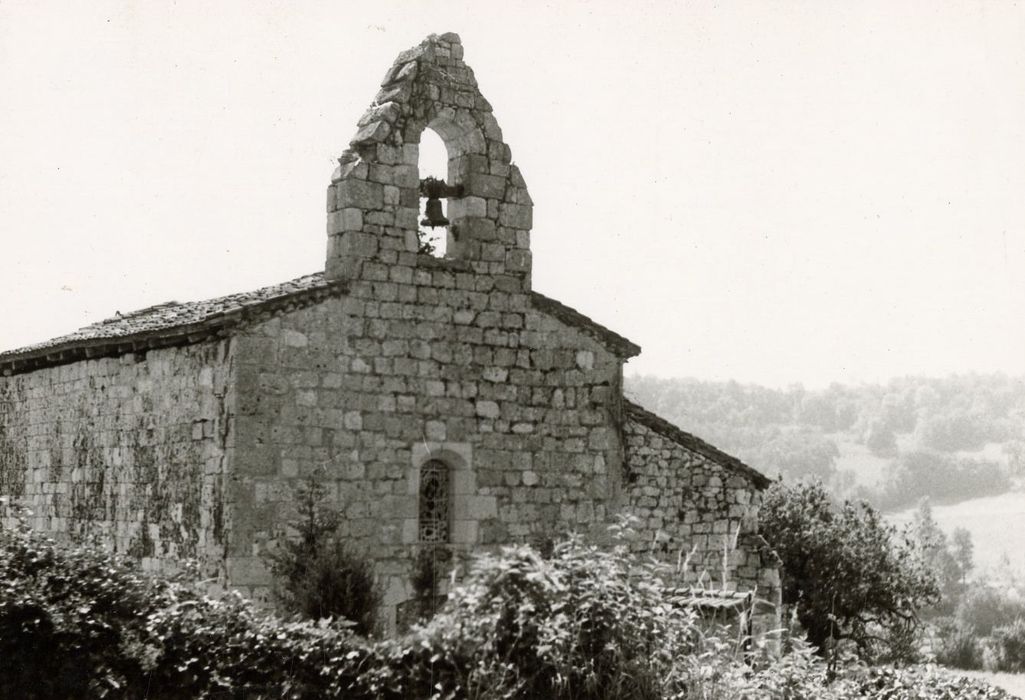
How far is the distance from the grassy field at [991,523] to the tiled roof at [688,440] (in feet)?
157

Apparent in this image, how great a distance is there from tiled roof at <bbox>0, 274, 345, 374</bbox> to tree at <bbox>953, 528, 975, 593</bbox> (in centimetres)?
4457

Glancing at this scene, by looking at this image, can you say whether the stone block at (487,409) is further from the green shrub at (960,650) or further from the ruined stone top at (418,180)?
the green shrub at (960,650)

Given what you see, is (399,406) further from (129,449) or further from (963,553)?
(963,553)

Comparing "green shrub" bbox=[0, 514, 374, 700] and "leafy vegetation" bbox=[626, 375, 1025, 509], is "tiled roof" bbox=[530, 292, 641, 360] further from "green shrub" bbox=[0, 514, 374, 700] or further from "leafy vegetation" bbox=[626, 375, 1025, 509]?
"leafy vegetation" bbox=[626, 375, 1025, 509]

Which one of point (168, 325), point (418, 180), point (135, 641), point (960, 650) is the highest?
point (418, 180)

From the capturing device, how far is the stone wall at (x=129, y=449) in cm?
1450

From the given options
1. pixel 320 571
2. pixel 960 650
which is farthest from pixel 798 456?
pixel 320 571

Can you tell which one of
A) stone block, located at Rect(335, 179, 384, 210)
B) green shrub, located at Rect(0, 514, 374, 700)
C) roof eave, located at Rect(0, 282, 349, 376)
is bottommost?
green shrub, located at Rect(0, 514, 374, 700)

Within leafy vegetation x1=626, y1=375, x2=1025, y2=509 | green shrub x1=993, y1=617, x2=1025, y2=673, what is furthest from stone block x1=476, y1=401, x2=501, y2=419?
leafy vegetation x1=626, y1=375, x2=1025, y2=509

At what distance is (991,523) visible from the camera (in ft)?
236

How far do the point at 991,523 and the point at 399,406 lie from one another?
63.5 metres

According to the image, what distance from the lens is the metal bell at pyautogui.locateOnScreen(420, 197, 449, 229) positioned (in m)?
16.3

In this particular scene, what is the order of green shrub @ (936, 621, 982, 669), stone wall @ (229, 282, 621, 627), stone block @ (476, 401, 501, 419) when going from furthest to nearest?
green shrub @ (936, 621, 982, 669)
stone block @ (476, 401, 501, 419)
stone wall @ (229, 282, 621, 627)

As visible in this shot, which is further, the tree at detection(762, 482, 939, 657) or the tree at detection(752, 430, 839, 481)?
the tree at detection(752, 430, 839, 481)
